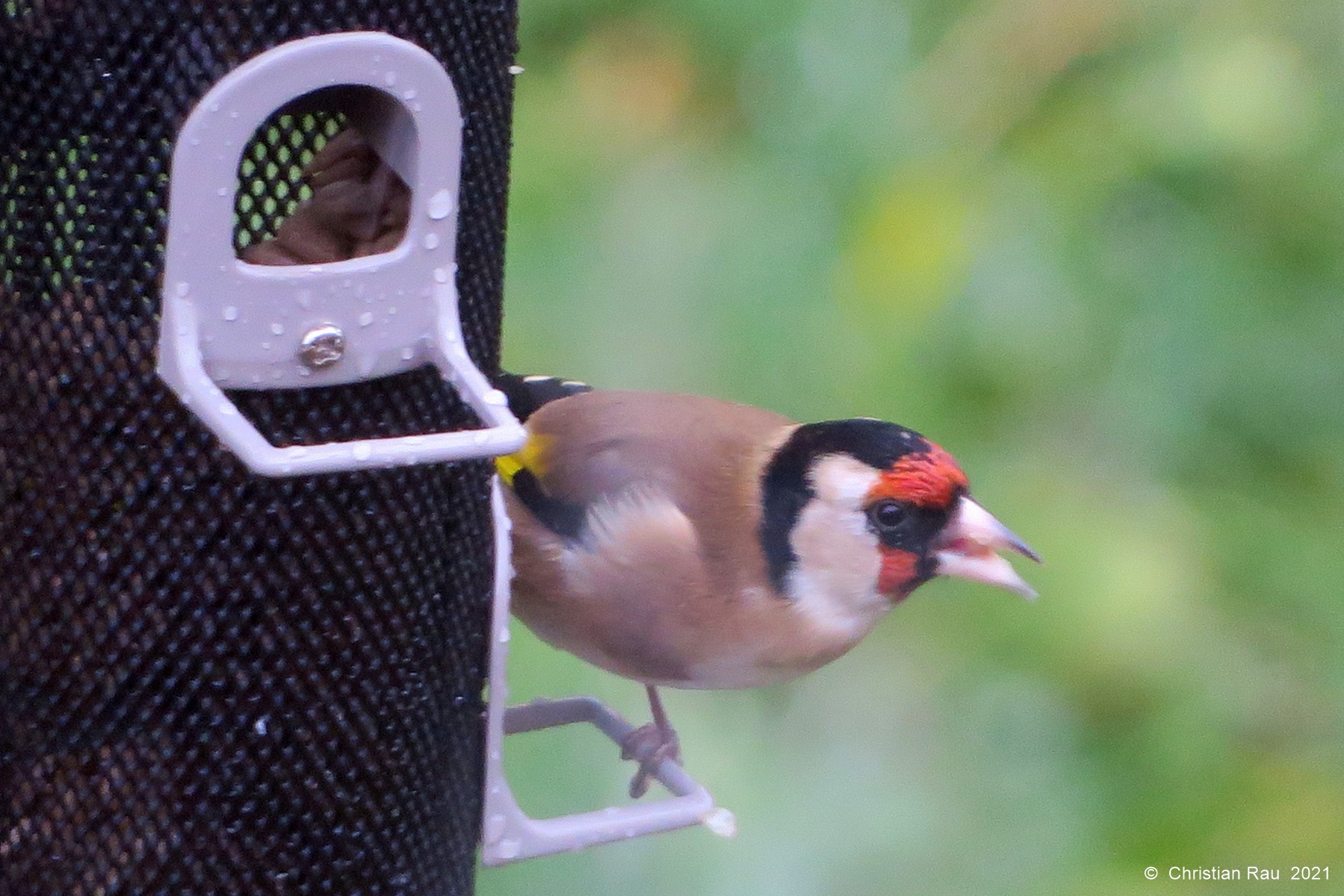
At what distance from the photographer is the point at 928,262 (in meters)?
2.90

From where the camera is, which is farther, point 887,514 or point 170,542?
point 887,514

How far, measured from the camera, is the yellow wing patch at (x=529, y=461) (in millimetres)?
1942

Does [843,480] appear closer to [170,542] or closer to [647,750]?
[647,750]

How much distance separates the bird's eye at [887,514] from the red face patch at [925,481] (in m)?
0.01

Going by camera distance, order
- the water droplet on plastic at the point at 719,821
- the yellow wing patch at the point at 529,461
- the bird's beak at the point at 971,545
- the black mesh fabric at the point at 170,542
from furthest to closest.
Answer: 1. the yellow wing patch at the point at 529,461
2. the bird's beak at the point at 971,545
3. the water droplet on plastic at the point at 719,821
4. the black mesh fabric at the point at 170,542

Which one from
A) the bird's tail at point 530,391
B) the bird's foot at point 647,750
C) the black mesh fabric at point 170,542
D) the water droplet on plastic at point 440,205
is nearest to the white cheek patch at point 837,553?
the bird's foot at point 647,750

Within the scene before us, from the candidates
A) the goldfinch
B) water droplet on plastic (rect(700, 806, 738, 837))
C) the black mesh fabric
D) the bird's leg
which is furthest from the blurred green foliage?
the black mesh fabric

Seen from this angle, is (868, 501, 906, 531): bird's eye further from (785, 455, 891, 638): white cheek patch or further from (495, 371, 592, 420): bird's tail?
(495, 371, 592, 420): bird's tail

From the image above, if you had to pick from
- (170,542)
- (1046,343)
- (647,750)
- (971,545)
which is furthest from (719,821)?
(1046,343)

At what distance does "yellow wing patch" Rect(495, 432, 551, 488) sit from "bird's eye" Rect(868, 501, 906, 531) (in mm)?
377

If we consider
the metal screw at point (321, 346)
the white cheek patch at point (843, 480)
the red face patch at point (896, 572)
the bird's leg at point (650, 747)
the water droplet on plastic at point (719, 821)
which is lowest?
the bird's leg at point (650, 747)

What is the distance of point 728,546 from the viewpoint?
1.94 metres

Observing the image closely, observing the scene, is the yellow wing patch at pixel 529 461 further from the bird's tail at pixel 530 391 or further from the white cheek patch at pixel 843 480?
the white cheek patch at pixel 843 480

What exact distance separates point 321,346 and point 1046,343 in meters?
1.97
